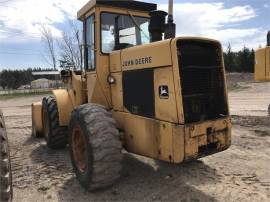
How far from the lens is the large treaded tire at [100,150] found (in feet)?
16.8

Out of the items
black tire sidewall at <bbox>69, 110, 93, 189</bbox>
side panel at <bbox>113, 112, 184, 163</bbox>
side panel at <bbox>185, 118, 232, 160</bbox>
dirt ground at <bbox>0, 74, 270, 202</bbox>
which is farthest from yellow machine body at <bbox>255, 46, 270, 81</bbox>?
black tire sidewall at <bbox>69, 110, 93, 189</bbox>

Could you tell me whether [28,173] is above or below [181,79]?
below

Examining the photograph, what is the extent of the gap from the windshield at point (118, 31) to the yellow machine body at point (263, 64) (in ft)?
14.4

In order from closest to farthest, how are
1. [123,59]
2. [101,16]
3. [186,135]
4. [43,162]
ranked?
[186,135] < [123,59] < [101,16] < [43,162]

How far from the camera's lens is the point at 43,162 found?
23.5 ft

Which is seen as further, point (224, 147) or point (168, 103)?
point (224, 147)

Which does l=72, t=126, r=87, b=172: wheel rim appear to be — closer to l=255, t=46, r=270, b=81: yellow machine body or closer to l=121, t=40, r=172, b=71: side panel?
l=121, t=40, r=172, b=71: side panel

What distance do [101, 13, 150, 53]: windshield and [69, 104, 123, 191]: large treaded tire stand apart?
4.69 feet

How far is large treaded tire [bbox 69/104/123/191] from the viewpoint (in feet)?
16.8

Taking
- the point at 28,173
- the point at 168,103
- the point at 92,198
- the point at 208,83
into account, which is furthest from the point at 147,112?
the point at 28,173

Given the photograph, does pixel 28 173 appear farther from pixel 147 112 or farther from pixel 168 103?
pixel 168 103

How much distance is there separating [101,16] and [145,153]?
96.8 inches

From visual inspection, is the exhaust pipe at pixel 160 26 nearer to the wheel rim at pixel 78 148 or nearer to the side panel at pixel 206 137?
the side panel at pixel 206 137

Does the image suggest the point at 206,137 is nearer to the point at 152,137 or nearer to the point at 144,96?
the point at 152,137
